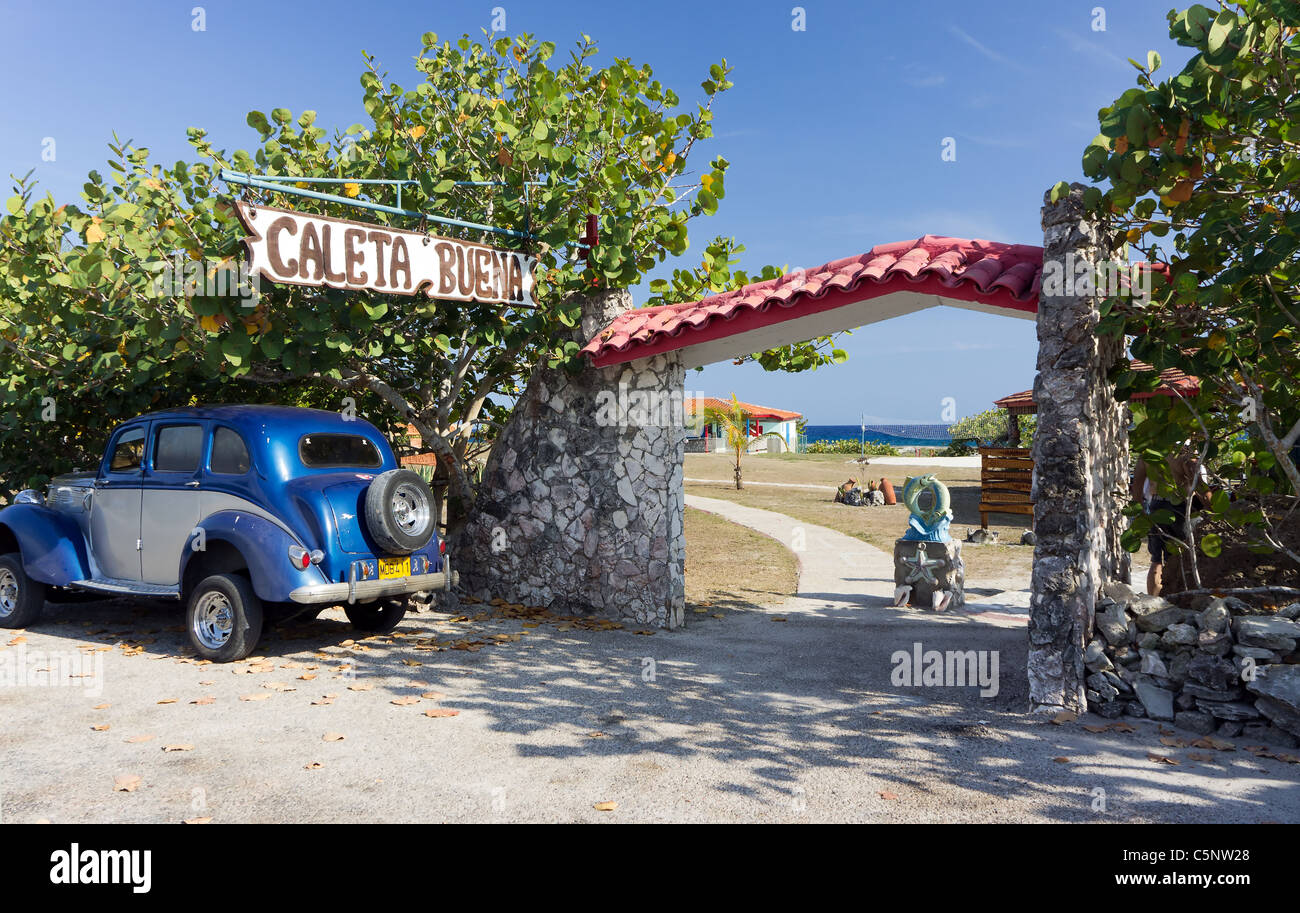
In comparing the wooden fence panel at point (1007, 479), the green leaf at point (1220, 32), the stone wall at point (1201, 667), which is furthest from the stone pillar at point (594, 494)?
the wooden fence panel at point (1007, 479)

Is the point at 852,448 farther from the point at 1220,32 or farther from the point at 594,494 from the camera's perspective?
the point at 1220,32

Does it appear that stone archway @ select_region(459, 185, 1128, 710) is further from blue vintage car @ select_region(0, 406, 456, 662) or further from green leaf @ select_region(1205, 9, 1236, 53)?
blue vintage car @ select_region(0, 406, 456, 662)

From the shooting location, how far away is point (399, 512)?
715cm

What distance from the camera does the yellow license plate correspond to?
7.05m

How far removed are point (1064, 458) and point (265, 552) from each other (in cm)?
584

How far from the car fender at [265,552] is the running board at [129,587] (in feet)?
2.76

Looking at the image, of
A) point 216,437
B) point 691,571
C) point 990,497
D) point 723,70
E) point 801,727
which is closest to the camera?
point 801,727

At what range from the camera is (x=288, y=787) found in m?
4.43

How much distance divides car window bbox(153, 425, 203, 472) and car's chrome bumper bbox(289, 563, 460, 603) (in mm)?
1786

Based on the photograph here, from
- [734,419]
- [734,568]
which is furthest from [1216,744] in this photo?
[734,419]

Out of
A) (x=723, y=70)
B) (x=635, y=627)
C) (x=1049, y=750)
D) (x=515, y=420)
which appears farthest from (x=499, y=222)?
(x=1049, y=750)

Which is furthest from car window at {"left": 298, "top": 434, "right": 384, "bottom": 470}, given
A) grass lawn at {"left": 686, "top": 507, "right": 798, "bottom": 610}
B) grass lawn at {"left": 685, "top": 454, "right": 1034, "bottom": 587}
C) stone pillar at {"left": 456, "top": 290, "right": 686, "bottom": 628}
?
grass lawn at {"left": 685, "top": 454, "right": 1034, "bottom": 587}

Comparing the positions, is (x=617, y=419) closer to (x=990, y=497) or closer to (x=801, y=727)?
(x=801, y=727)

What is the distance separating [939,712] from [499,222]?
633 centimetres
